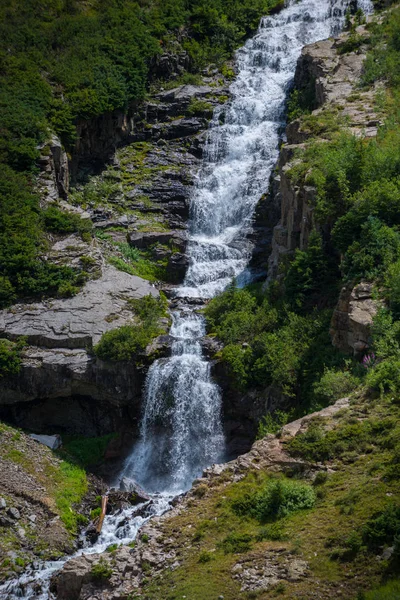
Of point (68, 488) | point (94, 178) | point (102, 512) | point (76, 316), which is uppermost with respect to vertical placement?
point (94, 178)

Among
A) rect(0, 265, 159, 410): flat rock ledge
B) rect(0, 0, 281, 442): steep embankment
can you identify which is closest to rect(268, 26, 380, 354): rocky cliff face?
rect(0, 0, 281, 442): steep embankment

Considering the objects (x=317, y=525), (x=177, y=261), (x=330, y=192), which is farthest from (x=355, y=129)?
(x=317, y=525)

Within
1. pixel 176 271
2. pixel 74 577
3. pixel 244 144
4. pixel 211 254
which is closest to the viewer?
pixel 74 577

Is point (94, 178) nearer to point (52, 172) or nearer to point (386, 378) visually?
point (52, 172)

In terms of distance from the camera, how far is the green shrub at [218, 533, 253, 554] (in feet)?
55.3

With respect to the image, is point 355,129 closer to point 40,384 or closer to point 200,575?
point 40,384

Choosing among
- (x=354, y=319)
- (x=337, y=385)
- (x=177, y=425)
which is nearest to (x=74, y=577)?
(x=337, y=385)

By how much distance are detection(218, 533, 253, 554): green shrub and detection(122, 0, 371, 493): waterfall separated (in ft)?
44.2

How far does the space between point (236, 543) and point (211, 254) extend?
88.9 feet

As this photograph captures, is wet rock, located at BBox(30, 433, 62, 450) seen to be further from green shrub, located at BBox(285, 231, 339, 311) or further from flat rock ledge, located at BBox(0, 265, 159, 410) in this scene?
green shrub, located at BBox(285, 231, 339, 311)

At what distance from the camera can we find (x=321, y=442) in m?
19.5

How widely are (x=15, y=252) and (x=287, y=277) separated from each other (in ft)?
49.2

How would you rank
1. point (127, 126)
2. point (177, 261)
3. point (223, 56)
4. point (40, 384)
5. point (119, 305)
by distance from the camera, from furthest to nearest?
point (223, 56)
point (127, 126)
point (177, 261)
point (119, 305)
point (40, 384)

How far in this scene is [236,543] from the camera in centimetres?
1708
